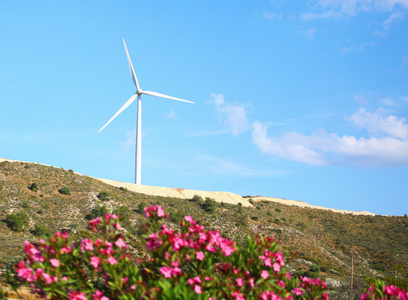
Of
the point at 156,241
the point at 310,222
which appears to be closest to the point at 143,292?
the point at 156,241

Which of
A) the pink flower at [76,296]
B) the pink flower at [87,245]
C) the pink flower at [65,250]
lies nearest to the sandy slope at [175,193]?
the pink flower at [87,245]

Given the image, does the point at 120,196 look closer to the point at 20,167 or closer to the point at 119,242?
the point at 20,167

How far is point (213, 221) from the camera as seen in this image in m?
77.5

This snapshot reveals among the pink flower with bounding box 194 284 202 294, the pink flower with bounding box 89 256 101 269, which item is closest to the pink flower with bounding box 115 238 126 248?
the pink flower with bounding box 89 256 101 269

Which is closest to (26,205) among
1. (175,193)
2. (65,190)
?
(65,190)

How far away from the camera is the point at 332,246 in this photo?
84.2 m

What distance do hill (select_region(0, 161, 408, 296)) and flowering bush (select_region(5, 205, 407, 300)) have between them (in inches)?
1278

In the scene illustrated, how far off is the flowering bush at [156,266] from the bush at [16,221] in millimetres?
49527

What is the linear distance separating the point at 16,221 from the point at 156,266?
51.3 metres

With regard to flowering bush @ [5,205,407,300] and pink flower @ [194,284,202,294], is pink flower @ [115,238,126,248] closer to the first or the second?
flowering bush @ [5,205,407,300]

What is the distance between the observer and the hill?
5853 centimetres

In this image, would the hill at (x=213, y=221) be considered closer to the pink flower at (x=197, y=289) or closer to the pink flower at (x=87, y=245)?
the pink flower at (x=87, y=245)

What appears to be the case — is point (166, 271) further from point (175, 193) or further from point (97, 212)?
point (175, 193)

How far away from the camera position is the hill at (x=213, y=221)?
58.5 m
